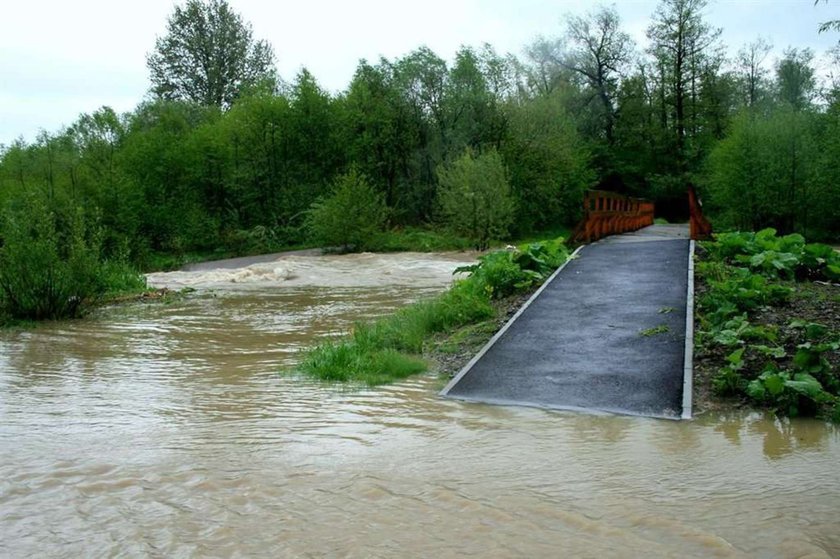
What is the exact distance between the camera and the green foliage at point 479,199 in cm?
3136

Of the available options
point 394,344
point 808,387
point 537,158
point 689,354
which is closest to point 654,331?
point 689,354

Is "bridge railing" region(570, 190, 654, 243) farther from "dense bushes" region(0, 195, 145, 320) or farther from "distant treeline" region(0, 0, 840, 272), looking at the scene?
"dense bushes" region(0, 195, 145, 320)

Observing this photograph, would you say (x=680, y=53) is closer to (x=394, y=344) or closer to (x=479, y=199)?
(x=479, y=199)

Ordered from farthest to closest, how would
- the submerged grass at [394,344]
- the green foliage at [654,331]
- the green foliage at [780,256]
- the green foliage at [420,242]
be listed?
1. the green foliage at [420,242]
2. the green foliage at [780,256]
3. the green foliage at [654,331]
4. the submerged grass at [394,344]

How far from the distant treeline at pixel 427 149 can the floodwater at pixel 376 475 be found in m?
24.2

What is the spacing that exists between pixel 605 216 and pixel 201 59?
129 feet

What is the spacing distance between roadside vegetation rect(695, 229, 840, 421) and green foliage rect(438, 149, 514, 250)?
1810cm

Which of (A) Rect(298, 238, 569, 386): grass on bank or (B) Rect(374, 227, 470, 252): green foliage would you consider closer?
(A) Rect(298, 238, 569, 386): grass on bank

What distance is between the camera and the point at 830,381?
24.2ft

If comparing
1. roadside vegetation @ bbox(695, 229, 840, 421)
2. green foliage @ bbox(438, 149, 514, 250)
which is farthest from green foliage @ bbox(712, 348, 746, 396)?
green foliage @ bbox(438, 149, 514, 250)

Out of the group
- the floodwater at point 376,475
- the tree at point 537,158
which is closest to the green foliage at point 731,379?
the floodwater at point 376,475

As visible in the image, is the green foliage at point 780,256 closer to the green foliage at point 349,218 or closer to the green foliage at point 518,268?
the green foliage at point 518,268

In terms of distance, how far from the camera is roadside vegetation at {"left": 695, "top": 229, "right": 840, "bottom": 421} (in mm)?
7285

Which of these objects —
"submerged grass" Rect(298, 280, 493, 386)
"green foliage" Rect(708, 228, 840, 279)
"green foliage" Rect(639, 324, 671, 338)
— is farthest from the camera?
"green foliage" Rect(708, 228, 840, 279)
